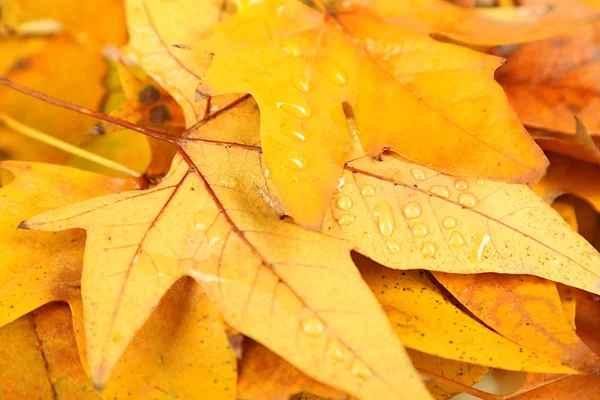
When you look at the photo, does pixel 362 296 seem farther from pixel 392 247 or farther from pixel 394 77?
pixel 394 77

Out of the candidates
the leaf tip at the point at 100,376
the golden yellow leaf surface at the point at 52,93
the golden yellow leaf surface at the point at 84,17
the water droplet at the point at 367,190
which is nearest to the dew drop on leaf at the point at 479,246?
the water droplet at the point at 367,190

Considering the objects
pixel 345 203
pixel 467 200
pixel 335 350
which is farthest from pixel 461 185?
pixel 335 350

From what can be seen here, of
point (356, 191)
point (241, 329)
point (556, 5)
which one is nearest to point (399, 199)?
point (356, 191)

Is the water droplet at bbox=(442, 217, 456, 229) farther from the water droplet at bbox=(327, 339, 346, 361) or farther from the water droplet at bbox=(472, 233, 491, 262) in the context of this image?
the water droplet at bbox=(327, 339, 346, 361)

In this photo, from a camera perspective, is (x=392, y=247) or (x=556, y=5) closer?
(x=392, y=247)

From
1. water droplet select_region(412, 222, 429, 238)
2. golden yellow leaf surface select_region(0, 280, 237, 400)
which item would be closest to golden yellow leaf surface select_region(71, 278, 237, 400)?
golden yellow leaf surface select_region(0, 280, 237, 400)

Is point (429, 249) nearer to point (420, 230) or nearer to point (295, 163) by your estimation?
point (420, 230)
